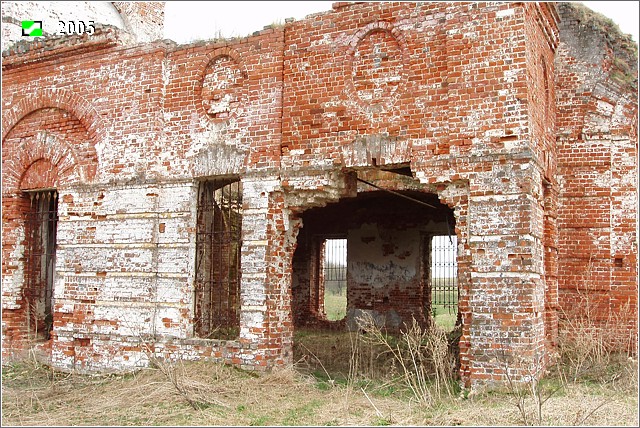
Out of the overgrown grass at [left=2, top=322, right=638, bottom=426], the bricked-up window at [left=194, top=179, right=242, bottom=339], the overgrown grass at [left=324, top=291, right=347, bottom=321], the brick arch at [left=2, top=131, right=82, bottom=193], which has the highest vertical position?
the brick arch at [left=2, top=131, right=82, bottom=193]

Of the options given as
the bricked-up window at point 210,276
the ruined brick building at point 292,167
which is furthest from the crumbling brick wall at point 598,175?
the bricked-up window at point 210,276

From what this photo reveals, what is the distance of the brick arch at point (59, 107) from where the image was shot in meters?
9.97

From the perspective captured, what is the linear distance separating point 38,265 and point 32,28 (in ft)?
21.7

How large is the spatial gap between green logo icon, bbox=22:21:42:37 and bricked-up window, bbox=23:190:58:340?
5.25 m

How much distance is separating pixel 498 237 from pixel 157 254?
477cm

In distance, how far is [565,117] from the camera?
9703 mm

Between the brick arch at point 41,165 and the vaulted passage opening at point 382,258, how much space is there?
532 centimetres

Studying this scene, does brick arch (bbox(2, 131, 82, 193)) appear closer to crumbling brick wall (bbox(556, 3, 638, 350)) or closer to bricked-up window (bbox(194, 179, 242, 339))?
bricked-up window (bbox(194, 179, 242, 339))

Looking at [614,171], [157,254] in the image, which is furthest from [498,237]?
[157,254]

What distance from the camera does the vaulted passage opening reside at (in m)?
13.1

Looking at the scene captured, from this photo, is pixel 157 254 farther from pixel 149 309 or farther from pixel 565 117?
pixel 565 117

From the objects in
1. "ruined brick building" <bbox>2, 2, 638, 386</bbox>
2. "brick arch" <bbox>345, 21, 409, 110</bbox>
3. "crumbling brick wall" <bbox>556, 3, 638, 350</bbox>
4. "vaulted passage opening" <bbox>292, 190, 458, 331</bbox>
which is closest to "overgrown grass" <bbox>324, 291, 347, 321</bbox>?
"vaulted passage opening" <bbox>292, 190, 458, 331</bbox>

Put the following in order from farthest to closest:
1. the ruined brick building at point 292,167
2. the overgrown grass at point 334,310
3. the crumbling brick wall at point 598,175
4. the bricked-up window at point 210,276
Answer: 1. the overgrown grass at point 334,310
2. the crumbling brick wall at point 598,175
3. the bricked-up window at point 210,276
4. the ruined brick building at point 292,167

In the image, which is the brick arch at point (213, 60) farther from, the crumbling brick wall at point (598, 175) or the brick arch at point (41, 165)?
the crumbling brick wall at point (598, 175)
